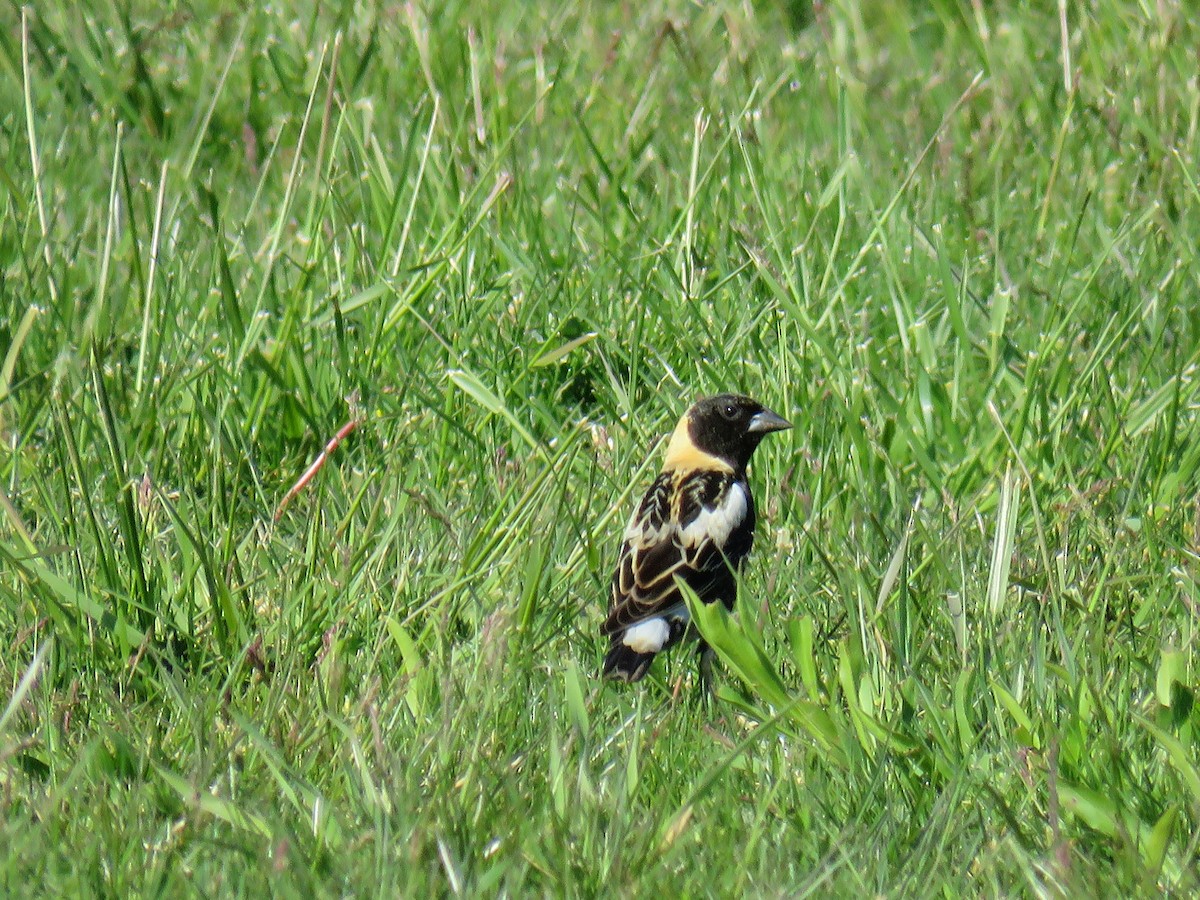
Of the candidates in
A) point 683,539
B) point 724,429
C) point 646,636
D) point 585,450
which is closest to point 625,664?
point 646,636

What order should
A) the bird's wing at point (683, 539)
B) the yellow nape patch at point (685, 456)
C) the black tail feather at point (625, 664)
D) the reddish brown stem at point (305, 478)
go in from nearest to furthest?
1. the black tail feather at point (625, 664)
2. the bird's wing at point (683, 539)
3. the reddish brown stem at point (305, 478)
4. the yellow nape patch at point (685, 456)

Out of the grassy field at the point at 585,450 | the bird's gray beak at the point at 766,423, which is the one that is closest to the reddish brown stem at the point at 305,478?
the grassy field at the point at 585,450

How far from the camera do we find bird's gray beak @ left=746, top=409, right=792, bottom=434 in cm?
392

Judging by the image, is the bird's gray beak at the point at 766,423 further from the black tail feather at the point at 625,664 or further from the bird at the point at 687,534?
the black tail feather at the point at 625,664

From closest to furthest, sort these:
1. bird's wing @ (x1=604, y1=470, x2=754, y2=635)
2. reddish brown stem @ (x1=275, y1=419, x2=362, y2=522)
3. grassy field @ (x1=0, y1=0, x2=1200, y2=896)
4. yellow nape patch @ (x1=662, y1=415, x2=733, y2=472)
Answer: grassy field @ (x1=0, y1=0, x2=1200, y2=896) → bird's wing @ (x1=604, y1=470, x2=754, y2=635) → reddish brown stem @ (x1=275, y1=419, x2=362, y2=522) → yellow nape patch @ (x1=662, y1=415, x2=733, y2=472)

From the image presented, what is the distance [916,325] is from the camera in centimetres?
430

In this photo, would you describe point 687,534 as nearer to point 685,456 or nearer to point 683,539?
point 683,539

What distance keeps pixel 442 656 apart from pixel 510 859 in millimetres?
640

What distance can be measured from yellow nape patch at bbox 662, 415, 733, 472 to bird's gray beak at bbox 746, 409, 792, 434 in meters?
0.12

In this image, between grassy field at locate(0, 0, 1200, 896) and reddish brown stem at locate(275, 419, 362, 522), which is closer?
grassy field at locate(0, 0, 1200, 896)

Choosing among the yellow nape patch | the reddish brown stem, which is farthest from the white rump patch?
the reddish brown stem

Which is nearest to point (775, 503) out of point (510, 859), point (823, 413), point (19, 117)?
point (823, 413)

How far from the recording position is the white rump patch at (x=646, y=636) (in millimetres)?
3195

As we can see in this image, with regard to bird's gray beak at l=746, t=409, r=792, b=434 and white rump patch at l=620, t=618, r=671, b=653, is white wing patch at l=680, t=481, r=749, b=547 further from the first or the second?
white rump patch at l=620, t=618, r=671, b=653
